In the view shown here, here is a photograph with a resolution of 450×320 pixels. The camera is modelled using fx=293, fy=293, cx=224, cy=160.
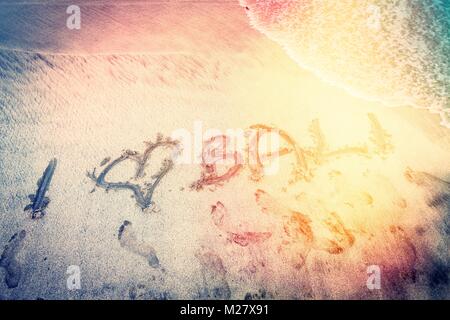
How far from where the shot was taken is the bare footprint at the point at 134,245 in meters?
3.81

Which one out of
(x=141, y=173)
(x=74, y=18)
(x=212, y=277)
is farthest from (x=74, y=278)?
(x=74, y=18)

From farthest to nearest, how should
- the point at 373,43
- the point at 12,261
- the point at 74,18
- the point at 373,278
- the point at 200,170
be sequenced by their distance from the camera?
the point at 74,18, the point at 373,43, the point at 200,170, the point at 12,261, the point at 373,278

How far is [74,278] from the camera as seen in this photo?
3.72 meters

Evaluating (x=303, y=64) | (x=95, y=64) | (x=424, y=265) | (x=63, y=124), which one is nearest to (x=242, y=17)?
(x=303, y=64)

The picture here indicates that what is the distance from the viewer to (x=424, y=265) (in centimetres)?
367

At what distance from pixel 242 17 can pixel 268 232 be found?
16.1 feet

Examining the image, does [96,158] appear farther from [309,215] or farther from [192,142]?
[309,215]

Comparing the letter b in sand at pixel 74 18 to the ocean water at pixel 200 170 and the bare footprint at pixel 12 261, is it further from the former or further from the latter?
the bare footprint at pixel 12 261

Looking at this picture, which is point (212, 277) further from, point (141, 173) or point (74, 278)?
point (141, 173)

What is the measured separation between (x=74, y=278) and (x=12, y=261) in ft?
3.00

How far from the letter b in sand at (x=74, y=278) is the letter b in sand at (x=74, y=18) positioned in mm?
5030

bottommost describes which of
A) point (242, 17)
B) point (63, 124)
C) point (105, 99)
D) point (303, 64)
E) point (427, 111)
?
point (63, 124)

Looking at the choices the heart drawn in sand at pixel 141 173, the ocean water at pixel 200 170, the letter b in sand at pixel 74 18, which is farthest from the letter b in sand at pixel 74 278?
the letter b in sand at pixel 74 18

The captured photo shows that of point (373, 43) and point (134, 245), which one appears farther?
point (373, 43)
